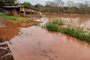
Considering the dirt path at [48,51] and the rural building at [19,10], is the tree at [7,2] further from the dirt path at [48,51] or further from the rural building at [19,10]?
the dirt path at [48,51]

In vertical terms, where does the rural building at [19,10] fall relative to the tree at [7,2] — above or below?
below

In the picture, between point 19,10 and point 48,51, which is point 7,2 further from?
point 48,51

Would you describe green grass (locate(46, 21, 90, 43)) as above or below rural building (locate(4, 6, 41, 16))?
above

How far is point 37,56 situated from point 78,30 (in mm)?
8722

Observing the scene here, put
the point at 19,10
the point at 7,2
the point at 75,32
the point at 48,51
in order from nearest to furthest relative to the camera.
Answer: the point at 48,51 → the point at 75,32 → the point at 19,10 → the point at 7,2

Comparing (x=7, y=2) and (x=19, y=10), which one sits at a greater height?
(x=7, y=2)

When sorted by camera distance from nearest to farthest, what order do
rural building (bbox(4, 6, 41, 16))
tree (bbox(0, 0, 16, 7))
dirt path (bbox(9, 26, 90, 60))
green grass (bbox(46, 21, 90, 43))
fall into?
dirt path (bbox(9, 26, 90, 60)), green grass (bbox(46, 21, 90, 43)), rural building (bbox(4, 6, 41, 16)), tree (bbox(0, 0, 16, 7))

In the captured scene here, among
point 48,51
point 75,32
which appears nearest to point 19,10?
point 75,32

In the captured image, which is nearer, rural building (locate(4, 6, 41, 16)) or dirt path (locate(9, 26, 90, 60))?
dirt path (locate(9, 26, 90, 60))

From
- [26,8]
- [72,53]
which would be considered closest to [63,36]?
[72,53]

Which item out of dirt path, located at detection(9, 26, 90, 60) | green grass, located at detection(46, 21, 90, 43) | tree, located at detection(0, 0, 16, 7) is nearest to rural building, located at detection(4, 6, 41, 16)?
tree, located at detection(0, 0, 16, 7)

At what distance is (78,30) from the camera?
69.7ft

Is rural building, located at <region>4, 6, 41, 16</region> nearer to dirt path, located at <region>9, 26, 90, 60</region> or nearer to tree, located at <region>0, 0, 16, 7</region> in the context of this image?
tree, located at <region>0, 0, 16, 7</region>

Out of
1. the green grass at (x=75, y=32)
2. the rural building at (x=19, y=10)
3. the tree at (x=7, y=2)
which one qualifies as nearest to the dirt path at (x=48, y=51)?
the green grass at (x=75, y=32)
